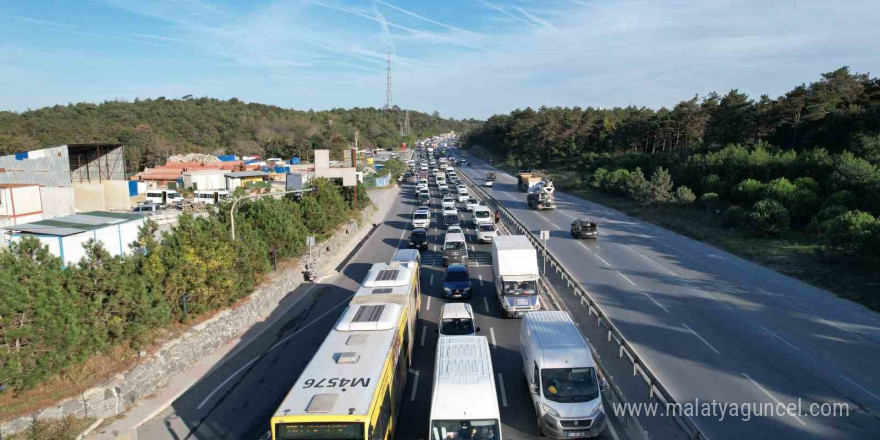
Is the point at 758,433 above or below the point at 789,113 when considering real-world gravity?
below

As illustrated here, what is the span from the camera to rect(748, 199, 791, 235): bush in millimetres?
32531

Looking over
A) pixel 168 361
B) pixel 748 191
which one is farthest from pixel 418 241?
pixel 748 191

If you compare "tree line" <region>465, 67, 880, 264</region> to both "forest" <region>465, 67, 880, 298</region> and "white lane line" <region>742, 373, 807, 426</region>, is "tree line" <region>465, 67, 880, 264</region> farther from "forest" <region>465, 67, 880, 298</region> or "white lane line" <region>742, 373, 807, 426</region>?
"white lane line" <region>742, 373, 807, 426</region>

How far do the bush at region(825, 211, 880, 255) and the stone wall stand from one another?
28.0 metres

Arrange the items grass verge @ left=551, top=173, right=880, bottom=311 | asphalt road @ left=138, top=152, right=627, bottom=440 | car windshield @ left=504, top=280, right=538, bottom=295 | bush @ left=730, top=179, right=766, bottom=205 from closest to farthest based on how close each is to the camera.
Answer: asphalt road @ left=138, top=152, right=627, bottom=440 < car windshield @ left=504, top=280, right=538, bottom=295 < grass verge @ left=551, top=173, right=880, bottom=311 < bush @ left=730, top=179, right=766, bottom=205

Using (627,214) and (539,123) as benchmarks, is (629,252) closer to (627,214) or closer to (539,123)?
(627,214)

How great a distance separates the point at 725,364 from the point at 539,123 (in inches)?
3659

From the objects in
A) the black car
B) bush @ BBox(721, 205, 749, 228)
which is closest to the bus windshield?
the black car

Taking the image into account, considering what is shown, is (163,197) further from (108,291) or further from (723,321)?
(723,321)

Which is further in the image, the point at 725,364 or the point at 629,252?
the point at 629,252

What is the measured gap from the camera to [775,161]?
43625 millimetres

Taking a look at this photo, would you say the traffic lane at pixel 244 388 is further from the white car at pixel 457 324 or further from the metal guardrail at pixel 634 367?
the metal guardrail at pixel 634 367

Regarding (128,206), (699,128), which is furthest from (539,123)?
(128,206)

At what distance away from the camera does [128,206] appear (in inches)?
1780
